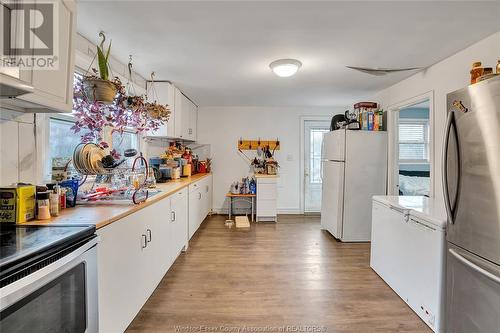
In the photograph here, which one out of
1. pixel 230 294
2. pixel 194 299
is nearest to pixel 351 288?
Result: pixel 230 294

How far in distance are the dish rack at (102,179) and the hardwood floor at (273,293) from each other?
0.94m

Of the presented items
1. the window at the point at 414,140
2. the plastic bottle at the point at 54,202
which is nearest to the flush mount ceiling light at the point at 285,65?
the plastic bottle at the point at 54,202

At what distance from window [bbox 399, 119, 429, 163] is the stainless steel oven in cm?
519

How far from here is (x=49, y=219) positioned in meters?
1.40

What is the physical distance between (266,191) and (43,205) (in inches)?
143

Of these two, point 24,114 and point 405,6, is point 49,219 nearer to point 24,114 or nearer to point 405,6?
point 24,114

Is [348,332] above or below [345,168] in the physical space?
below

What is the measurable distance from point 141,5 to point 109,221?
1393 millimetres

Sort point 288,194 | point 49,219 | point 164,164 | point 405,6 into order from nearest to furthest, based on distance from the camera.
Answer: point 49,219, point 405,6, point 164,164, point 288,194

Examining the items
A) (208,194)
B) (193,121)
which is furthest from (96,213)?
(193,121)

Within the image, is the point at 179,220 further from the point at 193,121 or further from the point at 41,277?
the point at 193,121

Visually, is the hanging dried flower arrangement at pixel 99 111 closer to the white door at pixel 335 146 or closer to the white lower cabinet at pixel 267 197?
the white door at pixel 335 146

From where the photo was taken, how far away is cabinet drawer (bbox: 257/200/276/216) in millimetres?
4738

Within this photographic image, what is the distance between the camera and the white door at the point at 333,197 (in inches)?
143
